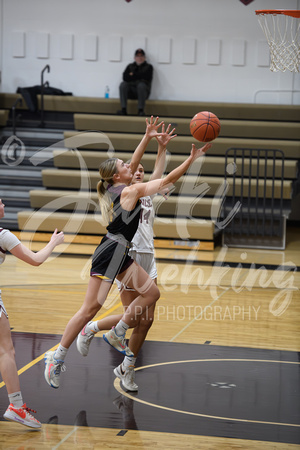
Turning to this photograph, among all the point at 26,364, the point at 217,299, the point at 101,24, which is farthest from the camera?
the point at 101,24

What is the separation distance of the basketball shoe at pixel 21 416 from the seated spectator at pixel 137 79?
9592mm

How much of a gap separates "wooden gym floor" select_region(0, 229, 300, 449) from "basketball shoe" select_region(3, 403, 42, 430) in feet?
0.21

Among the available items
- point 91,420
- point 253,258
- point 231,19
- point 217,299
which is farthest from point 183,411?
point 231,19

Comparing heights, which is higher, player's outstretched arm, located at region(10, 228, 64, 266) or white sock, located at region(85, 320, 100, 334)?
player's outstretched arm, located at region(10, 228, 64, 266)

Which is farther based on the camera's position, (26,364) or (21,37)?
(21,37)

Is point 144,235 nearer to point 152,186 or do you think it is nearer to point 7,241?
point 152,186

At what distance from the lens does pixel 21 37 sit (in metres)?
14.1

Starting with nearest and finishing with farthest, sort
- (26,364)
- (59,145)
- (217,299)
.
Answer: (26,364), (217,299), (59,145)

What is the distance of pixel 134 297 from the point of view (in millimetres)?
4855

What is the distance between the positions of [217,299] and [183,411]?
11.1 feet

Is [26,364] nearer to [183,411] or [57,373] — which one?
[57,373]

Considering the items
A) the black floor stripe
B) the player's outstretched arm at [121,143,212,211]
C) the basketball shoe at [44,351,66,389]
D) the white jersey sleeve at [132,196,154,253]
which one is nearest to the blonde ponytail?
the player's outstretched arm at [121,143,212,211]

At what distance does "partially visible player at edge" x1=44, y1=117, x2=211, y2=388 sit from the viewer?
441 cm

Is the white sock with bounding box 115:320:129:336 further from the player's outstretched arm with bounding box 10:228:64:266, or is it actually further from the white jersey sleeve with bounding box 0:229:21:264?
the white jersey sleeve with bounding box 0:229:21:264
